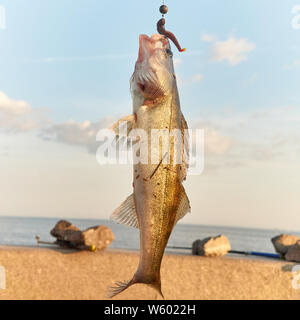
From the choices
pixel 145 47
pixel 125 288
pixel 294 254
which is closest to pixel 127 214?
pixel 125 288

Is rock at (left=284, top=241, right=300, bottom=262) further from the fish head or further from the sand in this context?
the fish head

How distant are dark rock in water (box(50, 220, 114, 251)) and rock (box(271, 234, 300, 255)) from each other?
11.5 ft

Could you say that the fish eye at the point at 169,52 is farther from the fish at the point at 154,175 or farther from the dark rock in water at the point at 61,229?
the dark rock in water at the point at 61,229

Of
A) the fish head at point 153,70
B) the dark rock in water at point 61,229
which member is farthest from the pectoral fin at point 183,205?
the dark rock in water at point 61,229

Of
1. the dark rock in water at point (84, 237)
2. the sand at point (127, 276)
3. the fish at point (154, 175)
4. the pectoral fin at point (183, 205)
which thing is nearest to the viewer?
the fish at point (154, 175)

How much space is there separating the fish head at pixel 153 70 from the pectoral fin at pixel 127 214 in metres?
1.04

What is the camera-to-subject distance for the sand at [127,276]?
741 centimetres

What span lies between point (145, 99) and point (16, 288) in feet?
17.3

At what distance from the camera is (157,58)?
391 cm

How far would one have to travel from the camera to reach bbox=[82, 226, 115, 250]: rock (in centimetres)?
769

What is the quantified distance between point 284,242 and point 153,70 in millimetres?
5968

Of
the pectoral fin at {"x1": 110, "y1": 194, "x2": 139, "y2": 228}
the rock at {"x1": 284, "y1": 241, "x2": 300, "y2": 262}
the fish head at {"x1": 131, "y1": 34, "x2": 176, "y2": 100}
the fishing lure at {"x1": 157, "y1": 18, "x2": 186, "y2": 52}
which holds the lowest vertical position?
the rock at {"x1": 284, "y1": 241, "x2": 300, "y2": 262}

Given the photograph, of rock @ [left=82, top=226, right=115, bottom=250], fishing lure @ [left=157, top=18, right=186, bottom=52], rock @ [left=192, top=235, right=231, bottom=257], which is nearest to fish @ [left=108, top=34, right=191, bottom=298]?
fishing lure @ [left=157, top=18, right=186, bottom=52]

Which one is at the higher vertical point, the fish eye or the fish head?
the fish eye
